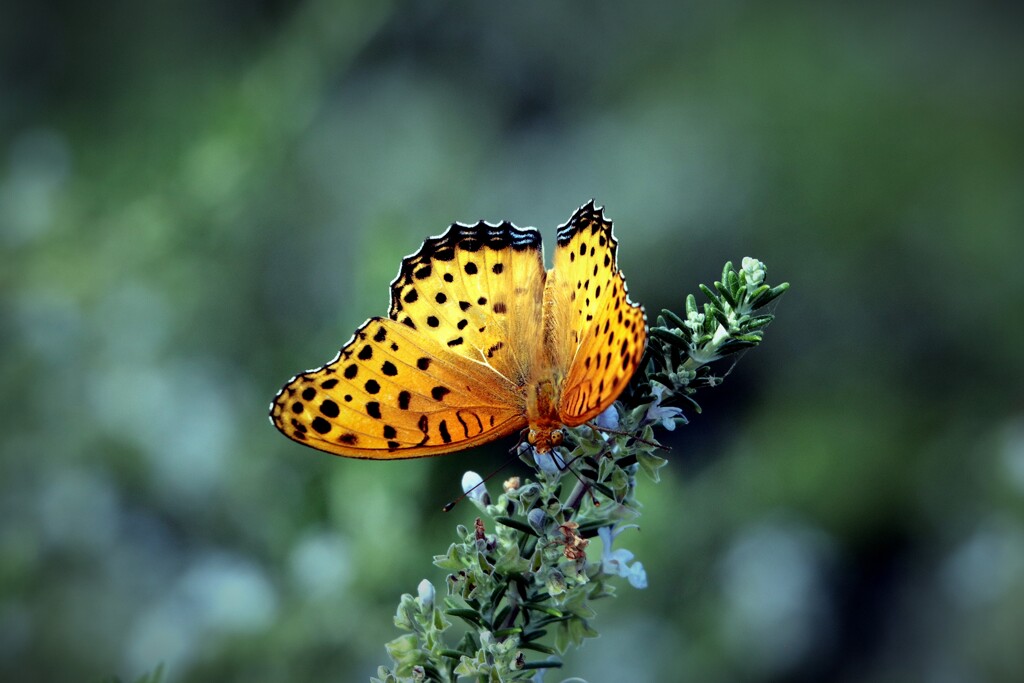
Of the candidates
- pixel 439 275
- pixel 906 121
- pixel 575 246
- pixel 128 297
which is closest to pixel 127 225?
pixel 128 297

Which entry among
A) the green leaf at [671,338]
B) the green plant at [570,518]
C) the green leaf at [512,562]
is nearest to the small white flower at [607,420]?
the green plant at [570,518]

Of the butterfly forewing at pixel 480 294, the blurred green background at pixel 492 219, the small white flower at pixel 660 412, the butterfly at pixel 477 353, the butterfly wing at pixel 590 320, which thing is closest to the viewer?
the butterfly wing at pixel 590 320

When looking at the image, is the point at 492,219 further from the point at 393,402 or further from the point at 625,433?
the point at 625,433

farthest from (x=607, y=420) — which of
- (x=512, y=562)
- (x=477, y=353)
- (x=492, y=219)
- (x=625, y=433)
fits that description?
(x=492, y=219)

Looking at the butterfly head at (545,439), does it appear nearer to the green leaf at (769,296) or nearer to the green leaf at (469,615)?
the green leaf at (469,615)

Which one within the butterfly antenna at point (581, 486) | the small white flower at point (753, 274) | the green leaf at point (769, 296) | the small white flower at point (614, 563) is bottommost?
the small white flower at point (614, 563)

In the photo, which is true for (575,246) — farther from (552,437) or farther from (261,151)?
(261,151)

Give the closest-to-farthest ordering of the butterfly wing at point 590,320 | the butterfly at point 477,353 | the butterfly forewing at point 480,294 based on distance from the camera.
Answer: the butterfly wing at point 590,320, the butterfly at point 477,353, the butterfly forewing at point 480,294

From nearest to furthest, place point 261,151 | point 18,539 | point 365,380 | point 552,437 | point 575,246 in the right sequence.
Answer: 1. point 552,437
2. point 365,380
3. point 575,246
4. point 18,539
5. point 261,151
